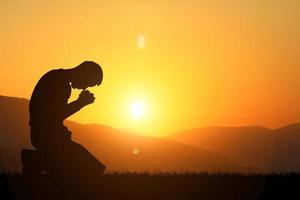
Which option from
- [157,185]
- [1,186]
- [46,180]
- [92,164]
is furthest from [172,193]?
[1,186]

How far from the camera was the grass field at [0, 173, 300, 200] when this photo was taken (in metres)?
10.8

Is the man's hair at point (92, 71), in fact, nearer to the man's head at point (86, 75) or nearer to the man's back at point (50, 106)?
the man's head at point (86, 75)

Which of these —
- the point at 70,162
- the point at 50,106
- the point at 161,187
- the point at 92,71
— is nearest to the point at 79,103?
the point at 50,106

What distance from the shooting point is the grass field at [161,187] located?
10805 millimetres

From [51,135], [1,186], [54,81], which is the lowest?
[1,186]

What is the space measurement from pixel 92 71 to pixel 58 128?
130 centimetres

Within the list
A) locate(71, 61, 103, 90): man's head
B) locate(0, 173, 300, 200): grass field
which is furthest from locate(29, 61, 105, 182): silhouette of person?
locate(0, 173, 300, 200): grass field

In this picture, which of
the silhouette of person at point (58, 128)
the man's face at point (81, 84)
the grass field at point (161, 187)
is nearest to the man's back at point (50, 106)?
the silhouette of person at point (58, 128)

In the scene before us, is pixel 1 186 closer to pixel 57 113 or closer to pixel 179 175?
pixel 57 113

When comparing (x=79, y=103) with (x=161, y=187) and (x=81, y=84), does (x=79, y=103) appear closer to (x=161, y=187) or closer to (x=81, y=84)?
(x=81, y=84)

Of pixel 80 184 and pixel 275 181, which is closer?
pixel 80 184

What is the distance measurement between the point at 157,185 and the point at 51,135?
241cm

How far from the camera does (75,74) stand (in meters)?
11.2

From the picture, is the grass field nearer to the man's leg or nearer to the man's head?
the man's leg
